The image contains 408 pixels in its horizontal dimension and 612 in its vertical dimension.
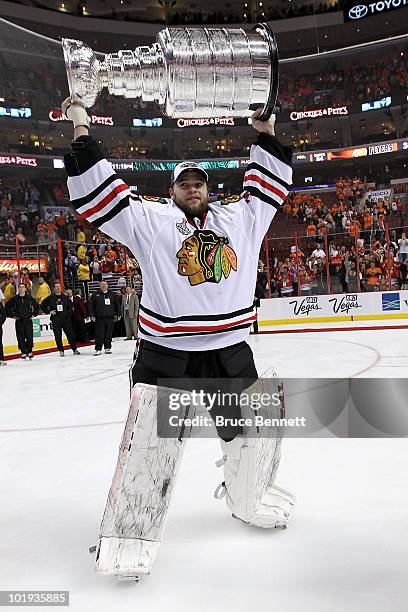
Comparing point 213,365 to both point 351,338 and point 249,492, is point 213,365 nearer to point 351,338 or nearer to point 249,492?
point 249,492

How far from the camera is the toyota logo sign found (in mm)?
26172

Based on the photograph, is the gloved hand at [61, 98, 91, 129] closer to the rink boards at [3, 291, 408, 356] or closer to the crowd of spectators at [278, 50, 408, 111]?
the rink boards at [3, 291, 408, 356]

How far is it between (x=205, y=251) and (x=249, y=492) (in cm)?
92

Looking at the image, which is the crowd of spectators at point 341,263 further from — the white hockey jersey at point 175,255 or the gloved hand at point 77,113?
the gloved hand at point 77,113

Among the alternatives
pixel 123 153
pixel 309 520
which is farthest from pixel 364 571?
pixel 123 153

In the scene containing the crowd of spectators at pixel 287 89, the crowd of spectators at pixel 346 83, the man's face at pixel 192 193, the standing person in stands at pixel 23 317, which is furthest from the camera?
the crowd of spectators at pixel 346 83

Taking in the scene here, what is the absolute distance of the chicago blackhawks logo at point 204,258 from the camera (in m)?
1.92

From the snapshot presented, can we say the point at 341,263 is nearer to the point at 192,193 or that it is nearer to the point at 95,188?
the point at 192,193

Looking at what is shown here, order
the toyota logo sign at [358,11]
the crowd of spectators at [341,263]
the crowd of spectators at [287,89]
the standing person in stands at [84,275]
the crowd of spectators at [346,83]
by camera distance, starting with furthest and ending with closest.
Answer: the crowd of spectators at [346,83]
the toyota logo sign at [358,11]
the crowd of spectators at [287,89]
the crowd of spectators at [341,263]
the standing person in stands at [84,275]

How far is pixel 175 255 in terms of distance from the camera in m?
1.93

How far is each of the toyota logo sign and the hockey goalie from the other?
2813cm

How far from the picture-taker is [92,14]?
26.2m

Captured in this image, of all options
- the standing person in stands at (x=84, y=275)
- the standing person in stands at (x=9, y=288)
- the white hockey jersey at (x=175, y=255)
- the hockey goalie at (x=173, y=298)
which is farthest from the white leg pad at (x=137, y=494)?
the standing person in stands at (x=84, y=275)

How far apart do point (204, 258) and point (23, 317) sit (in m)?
8.03
